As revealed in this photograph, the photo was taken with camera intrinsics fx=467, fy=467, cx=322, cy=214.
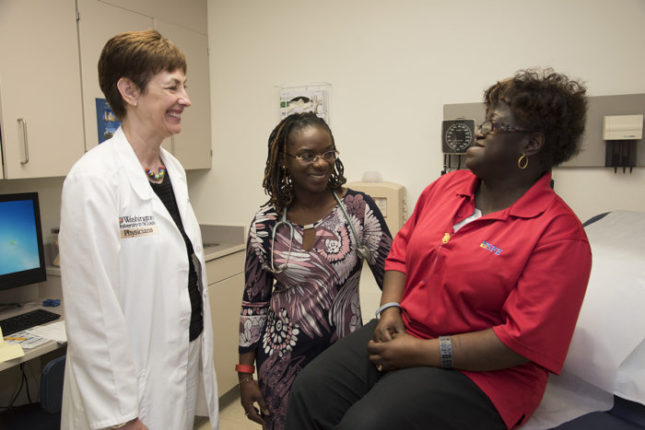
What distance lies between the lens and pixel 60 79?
197cm

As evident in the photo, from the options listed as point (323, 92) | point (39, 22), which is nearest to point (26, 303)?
point (39, 22)

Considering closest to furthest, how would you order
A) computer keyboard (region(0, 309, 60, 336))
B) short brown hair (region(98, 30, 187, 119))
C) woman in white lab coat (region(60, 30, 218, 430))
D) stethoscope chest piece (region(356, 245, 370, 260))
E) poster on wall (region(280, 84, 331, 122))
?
1. woman in white lab coat (region(60, 30, 218, 430))
2. short brown hair (region(98, 30, 187, 119))
3. stethoscope chest piece (region(356, 245, 370, 260))
4. computer keyboard (region(0, 309, 60, 336))
5. poster on wall (region(280, 84, 331, 122))

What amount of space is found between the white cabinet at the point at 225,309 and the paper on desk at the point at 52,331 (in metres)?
0.76

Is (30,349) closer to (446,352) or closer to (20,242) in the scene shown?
(20,242)

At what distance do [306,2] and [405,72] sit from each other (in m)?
0.68

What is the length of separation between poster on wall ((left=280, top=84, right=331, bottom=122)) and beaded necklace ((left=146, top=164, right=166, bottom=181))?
130 centimetres

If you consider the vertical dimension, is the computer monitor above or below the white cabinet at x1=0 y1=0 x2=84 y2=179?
below

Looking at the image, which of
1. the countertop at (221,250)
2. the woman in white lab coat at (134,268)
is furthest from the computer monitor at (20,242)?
the woman in white lab coat at (134,268)

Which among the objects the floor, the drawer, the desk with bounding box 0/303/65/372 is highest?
the drawer

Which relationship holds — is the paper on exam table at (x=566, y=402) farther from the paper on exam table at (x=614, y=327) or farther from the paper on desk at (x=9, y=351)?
the paper on desk at (x=9, y=351)

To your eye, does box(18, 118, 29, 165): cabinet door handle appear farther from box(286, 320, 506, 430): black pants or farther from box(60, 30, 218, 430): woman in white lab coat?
box(286, 320, 506, 430): black pants

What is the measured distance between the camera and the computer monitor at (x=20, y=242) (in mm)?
1872

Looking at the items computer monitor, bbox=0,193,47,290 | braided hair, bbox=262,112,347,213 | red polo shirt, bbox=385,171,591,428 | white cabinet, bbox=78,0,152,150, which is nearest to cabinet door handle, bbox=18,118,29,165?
computer monitor, bbox=0,193,47,290

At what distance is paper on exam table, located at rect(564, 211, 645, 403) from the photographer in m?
1.17
